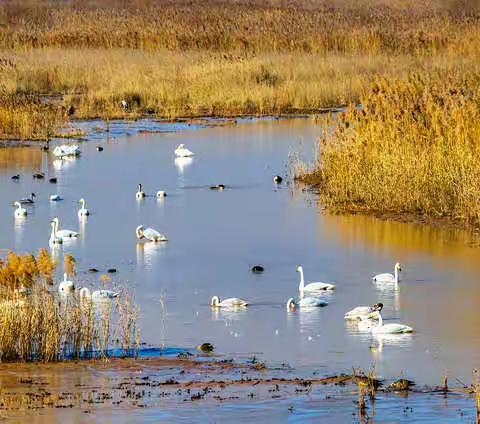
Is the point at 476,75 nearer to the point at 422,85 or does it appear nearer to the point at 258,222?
the point at 422,85

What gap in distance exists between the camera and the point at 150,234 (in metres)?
15.7

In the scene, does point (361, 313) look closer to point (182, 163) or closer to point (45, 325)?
point (45, 325)

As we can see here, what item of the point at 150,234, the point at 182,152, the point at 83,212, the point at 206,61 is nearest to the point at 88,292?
the point at 150,234

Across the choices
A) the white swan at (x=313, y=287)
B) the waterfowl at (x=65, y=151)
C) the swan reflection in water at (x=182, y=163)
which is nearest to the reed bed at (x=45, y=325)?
the white swan at (x=313, y=287)

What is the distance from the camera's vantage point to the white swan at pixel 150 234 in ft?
51.6

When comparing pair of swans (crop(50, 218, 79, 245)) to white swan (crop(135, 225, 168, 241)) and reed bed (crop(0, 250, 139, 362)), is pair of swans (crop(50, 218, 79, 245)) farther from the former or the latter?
reed bed (crop(0, 250, 139, 362))

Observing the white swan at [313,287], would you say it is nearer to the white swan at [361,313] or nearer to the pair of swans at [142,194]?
the white swan at [361,313]

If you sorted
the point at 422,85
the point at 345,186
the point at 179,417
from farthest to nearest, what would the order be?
the point at 422,85, the point at 345,186, the point at 179,417

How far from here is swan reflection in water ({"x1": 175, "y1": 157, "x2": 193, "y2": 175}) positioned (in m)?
22.8

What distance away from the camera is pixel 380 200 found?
699 inches

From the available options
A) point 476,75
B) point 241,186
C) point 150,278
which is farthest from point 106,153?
point 150,278

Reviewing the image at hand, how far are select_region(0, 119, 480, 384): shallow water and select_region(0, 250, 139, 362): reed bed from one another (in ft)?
1.91

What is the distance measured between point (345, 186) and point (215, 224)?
226 centimetres

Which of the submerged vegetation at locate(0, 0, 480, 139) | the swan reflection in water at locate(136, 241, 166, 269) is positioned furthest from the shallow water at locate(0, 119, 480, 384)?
the submerged vegetation at locate(0, 0, 480, 139)
